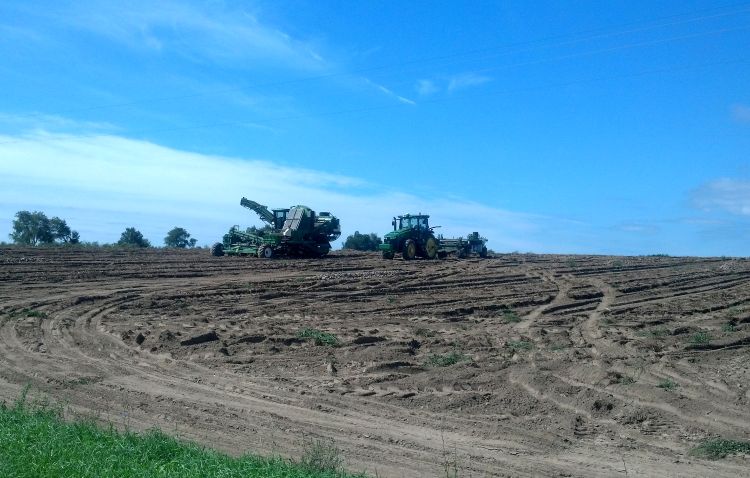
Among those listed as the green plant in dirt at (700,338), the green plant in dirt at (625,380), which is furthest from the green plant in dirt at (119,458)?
the green plant in dirt at (700,338)

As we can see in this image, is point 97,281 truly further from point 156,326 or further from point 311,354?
point 311,354

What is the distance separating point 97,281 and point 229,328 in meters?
11.9

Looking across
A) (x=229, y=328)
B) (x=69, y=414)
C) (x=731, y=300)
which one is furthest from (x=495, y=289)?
(x=69, y=414)

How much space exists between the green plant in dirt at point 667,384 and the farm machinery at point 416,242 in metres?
30.2

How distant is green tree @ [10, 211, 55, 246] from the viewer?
196ft

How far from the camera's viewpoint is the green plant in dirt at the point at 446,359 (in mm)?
12156

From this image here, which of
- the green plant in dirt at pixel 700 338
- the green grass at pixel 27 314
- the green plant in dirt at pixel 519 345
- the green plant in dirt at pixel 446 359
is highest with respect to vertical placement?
the green plant in dirt at pixel 700 338

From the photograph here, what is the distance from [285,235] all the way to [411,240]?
6744 mm

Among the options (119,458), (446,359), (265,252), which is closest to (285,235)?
(265,252)

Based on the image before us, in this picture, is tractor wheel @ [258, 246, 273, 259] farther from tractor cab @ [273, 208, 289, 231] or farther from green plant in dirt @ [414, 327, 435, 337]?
green plant in dirt @ [414, 327, 435, 337]

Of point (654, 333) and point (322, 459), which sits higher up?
point (654, 333)

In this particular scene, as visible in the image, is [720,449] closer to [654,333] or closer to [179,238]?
[654,333]

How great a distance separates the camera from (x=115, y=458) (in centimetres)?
683

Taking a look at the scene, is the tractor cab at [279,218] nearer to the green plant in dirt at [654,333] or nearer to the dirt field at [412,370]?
the dirt field at [412,370]
